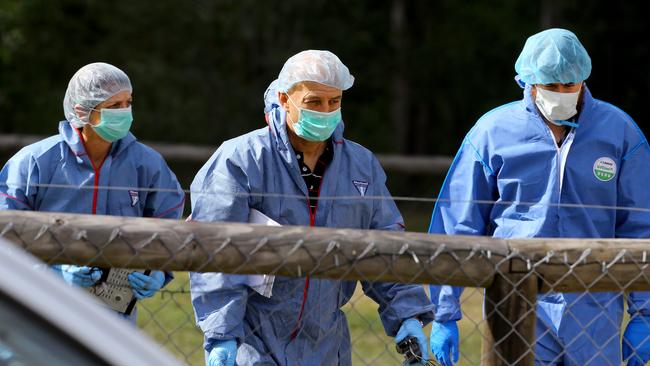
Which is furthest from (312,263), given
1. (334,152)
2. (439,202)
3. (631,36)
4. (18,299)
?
(631,36)

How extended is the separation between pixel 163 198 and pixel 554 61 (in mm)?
1482

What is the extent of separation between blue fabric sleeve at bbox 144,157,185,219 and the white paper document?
1.96ft

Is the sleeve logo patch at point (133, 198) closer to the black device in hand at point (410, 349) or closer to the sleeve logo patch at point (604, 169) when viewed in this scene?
the black device in hand at point (410, 349)

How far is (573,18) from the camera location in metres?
17.8

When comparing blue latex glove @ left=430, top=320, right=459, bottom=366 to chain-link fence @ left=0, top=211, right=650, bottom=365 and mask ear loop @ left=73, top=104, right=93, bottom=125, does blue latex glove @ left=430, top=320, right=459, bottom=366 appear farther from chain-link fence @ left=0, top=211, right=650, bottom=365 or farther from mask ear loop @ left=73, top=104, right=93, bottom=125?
mask ear loop @ left=73, top=104, right=93, bottom=125

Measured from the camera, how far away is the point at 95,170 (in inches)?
175

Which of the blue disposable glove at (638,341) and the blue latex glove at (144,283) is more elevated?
the blue latex glove at (144,283)

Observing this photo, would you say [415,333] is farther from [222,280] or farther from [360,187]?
[222,280]

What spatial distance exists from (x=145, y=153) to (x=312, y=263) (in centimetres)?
139

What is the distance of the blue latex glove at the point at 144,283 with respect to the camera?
4.34 m

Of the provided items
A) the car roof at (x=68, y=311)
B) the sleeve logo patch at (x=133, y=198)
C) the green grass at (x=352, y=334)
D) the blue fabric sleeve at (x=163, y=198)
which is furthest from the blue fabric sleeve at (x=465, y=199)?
the car roof at (x=68, y=311)

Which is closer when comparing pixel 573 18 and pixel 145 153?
pixel 145 153

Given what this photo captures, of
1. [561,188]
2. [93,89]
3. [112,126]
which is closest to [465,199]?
[561,188]

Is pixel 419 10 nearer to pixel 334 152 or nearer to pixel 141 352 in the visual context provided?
pixel 334 152
